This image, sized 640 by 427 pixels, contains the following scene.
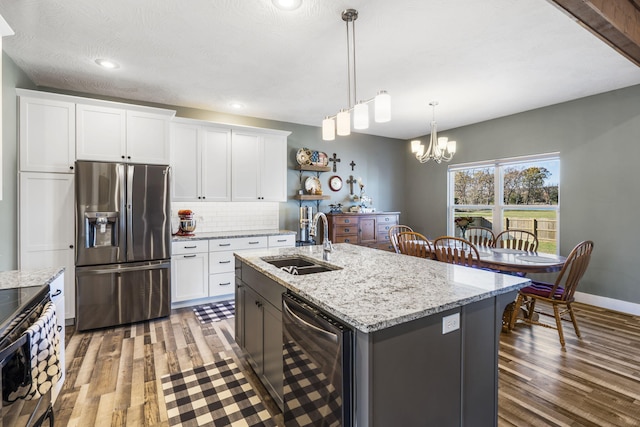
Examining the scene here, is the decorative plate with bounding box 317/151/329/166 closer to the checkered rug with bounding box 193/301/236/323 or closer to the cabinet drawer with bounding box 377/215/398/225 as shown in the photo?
the cabinet drawer with bounding box 377/215/398/225

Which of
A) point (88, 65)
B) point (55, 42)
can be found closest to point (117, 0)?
point (55, 42)

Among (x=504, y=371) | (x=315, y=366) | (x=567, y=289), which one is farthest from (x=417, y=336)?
(x=567, y=289)

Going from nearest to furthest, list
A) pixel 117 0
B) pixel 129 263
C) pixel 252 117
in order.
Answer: pixel 117 0 < pixel 129 263 < pixel 252 117

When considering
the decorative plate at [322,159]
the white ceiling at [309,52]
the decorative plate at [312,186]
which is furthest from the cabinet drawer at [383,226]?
the white ceiling at [309,52]

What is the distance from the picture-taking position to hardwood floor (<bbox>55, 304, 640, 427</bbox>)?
1.92 meters

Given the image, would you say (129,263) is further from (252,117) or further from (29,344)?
(252,117)

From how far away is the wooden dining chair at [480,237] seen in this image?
14.0ft

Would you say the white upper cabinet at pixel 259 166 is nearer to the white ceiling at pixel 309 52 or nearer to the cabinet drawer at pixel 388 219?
the white ceiling at pixel 309 52

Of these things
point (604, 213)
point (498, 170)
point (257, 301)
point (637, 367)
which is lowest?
point (637, 367)

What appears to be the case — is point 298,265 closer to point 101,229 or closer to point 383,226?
point 101,229

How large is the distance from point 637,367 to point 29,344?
3955 mm

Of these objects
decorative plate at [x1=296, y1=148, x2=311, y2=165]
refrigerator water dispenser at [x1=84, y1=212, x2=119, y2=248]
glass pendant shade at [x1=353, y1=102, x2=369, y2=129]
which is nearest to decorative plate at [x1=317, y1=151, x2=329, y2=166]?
decorative plate at [x1=296, y1=148, x2=311, y2=165]

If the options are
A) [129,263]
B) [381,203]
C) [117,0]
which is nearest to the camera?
[117,0]

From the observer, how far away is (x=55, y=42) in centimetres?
257
